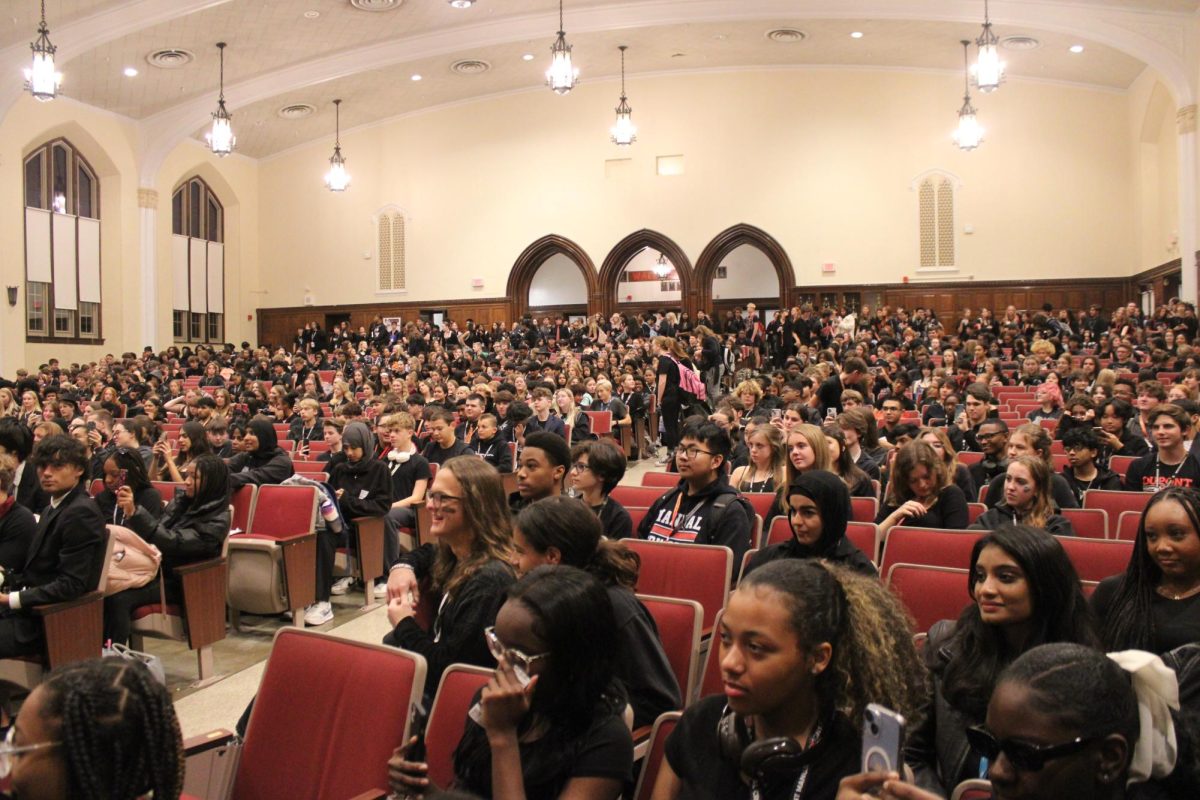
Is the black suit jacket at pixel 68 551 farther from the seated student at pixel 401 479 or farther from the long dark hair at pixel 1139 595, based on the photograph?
the long dark hair at pixel 1139 595

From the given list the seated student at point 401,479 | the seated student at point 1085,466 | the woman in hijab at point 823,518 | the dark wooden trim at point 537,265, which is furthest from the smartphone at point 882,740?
the dark wooden trim at point 537,265

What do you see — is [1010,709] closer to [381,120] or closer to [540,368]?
A: [540,368]


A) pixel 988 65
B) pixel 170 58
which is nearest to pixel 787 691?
pixel 988 65

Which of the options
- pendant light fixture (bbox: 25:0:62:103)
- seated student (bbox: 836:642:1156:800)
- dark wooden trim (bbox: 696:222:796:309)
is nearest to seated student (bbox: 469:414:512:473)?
seated student (bbox: 836:642:1156:800)

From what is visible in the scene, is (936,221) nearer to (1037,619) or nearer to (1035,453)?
(1035,453)

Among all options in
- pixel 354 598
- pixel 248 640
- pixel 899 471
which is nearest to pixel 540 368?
pixel 354 598

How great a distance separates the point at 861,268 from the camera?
Result: 68.1 ft

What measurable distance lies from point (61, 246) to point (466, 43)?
29.5ft

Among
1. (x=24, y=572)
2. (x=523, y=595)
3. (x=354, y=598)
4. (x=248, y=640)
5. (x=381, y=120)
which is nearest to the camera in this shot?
(x=523, y=595)

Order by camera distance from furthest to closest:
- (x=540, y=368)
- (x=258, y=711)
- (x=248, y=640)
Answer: (x=540, y=368), (x=248, y=640), (x=258, y=711)

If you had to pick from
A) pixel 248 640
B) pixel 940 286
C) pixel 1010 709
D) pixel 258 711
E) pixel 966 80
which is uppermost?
pixel 966 80

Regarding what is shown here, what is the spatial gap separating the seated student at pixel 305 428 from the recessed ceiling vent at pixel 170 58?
429 inches

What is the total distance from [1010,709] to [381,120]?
23486 mm

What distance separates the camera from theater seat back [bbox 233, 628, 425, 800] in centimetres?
224
